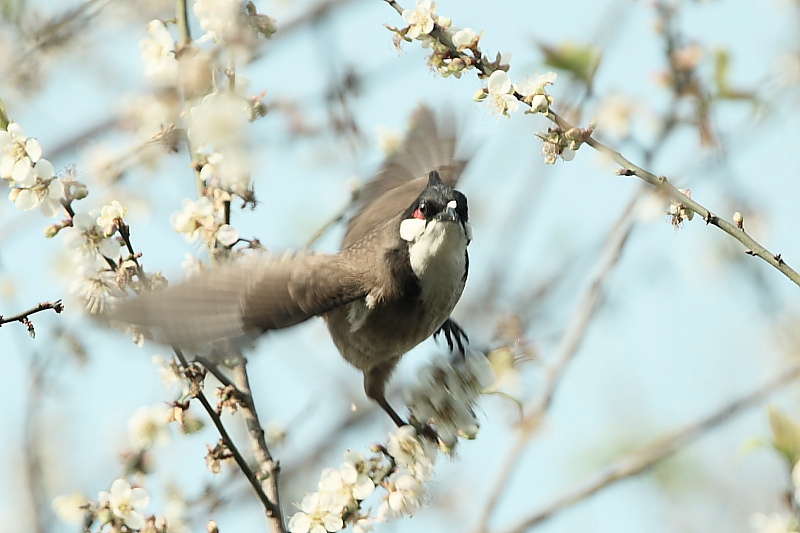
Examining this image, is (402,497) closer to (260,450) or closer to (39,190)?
(260,450)

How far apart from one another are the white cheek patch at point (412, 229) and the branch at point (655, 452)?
1015 millimetres

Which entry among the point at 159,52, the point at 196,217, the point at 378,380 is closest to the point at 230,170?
the point at 196,217

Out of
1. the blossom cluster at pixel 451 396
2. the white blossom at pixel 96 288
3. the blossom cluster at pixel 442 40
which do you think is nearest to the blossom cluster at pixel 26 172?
the white blossom at pixel 96 288

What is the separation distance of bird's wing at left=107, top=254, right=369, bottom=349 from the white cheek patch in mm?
284

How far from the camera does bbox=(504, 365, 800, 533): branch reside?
3252mm

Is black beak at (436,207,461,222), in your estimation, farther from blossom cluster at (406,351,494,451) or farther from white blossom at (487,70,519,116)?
white blossom at (487,70,519,116)

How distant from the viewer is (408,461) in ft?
9.02

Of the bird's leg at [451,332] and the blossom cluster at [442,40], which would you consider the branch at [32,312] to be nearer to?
the blossom cluster at [442,40]

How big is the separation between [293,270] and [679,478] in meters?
2.98

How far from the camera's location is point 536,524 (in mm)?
3260

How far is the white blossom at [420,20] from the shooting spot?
A: 248cm

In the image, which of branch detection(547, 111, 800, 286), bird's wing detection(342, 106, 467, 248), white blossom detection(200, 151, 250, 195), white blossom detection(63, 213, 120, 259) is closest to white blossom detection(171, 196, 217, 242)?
white blossom detection(200, 151, 250, 195)

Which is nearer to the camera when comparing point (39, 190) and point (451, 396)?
point (39, 190)

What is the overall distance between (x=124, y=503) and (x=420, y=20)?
1454 mm
